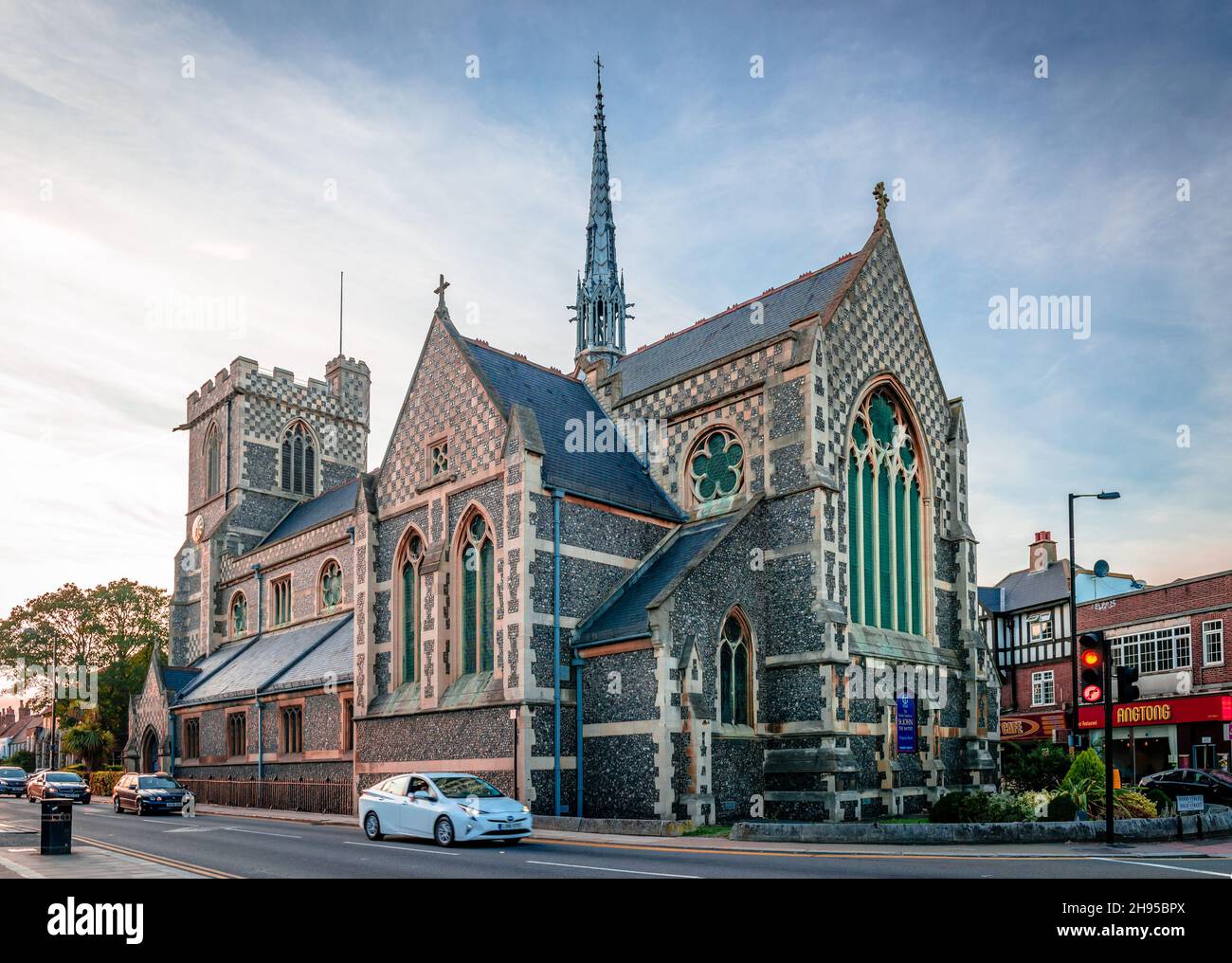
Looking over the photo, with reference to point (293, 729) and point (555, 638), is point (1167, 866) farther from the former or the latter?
point (293, 729)

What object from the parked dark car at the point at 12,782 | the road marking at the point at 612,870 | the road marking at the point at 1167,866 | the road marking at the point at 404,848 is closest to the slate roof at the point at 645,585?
the road marking at the point at 404,848

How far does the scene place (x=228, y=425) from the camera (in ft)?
176

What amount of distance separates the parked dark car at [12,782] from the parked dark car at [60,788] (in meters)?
8.34

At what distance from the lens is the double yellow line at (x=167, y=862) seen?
14.4 meters

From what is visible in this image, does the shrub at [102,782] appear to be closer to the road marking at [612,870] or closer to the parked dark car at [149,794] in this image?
the parked dark car at [149,794]

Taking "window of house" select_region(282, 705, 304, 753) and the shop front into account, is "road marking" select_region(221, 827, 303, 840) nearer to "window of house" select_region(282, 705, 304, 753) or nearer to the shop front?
"window of house" select_region(282, 705, 304, 753)

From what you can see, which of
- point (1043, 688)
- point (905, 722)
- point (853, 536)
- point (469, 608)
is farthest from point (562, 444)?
point (1043, 688)

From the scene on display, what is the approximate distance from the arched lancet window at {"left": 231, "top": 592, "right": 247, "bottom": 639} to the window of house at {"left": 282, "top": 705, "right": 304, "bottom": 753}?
519 inches

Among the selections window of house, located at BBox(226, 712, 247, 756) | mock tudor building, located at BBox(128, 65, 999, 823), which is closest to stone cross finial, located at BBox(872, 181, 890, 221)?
mock tudor building, located at BBox(128, 65, 999, 823)

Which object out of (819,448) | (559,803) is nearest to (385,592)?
(559,803)

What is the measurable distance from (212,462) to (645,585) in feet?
116

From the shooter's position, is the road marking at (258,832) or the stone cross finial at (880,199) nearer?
the road marking at (258,832)
